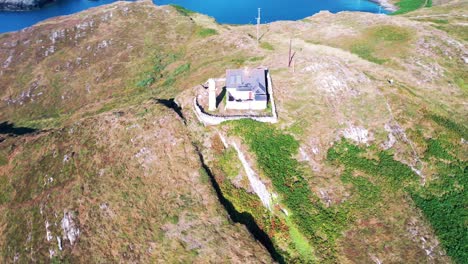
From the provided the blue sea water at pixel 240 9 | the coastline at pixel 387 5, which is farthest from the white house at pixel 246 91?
the coastline at pixel 387 5

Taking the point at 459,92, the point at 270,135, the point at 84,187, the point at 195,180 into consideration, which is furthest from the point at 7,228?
the point at 459,92

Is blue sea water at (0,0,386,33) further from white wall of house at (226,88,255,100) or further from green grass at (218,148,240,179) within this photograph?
green grass at (218,148,240,179)

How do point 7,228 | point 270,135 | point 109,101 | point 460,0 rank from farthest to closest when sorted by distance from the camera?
point 460,0 → point 109,101 → point 7,228 → point 270,135

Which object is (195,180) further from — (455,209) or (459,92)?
(459,92)

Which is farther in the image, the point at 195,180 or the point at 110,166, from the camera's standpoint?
the point at 110,166

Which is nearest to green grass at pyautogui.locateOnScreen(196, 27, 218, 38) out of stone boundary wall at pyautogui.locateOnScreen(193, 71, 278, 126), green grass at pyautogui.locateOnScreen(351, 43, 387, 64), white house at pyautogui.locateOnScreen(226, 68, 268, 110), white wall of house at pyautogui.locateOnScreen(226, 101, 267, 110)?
green grass at pyautogui.locateOnScreen(351, 43, 387, 64)

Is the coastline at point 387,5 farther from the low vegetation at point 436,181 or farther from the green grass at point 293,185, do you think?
the green grass at point 293,185
